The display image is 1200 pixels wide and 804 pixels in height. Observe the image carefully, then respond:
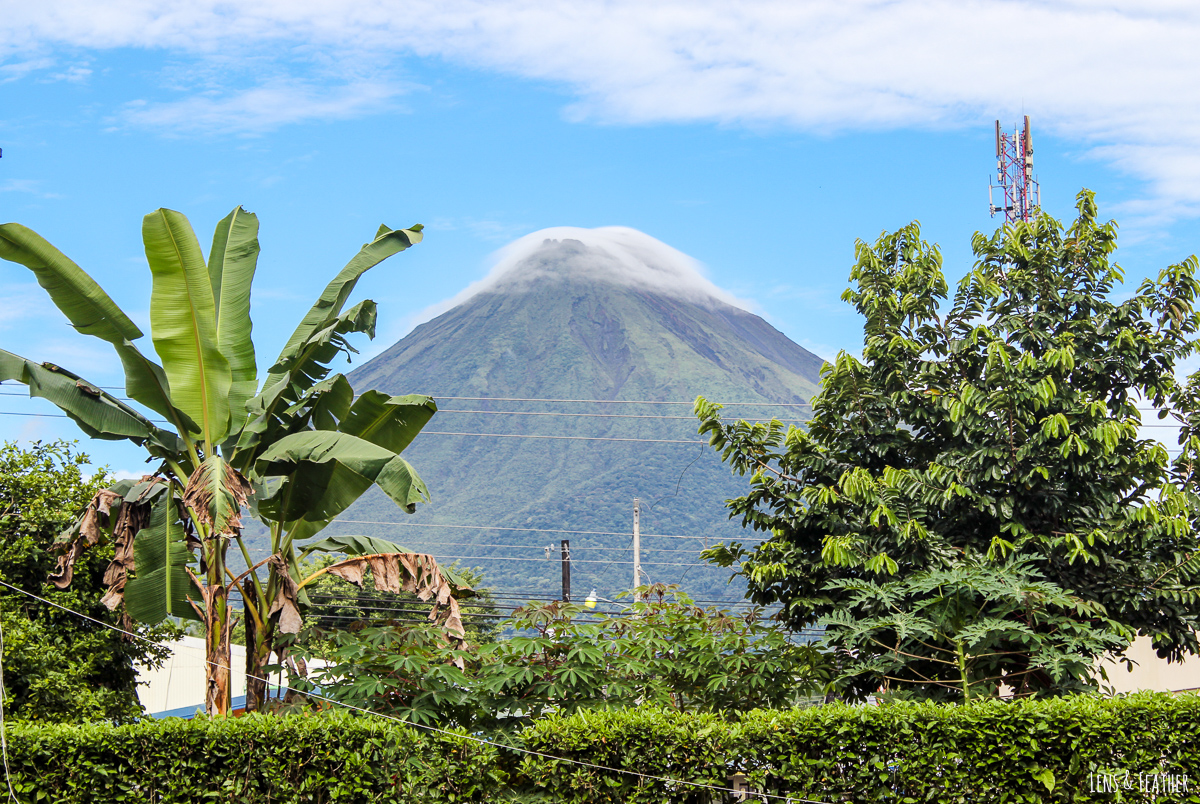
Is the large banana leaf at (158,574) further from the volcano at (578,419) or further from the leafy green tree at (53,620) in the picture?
the volcano at (578,419)

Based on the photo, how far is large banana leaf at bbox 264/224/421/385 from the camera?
8.46 meters

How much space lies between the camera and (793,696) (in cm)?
849

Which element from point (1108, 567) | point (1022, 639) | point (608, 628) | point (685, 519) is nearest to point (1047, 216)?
point (1108, 567)

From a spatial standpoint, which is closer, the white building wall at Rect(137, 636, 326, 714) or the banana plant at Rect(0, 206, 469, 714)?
the banana plant at Rect(0, 206, 469, 714)

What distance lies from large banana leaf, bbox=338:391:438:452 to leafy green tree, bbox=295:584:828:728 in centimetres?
172

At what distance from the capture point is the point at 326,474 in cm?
786

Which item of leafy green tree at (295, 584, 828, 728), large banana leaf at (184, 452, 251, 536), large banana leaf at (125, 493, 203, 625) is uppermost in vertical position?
large banana leaf at (184, 452, 251, 536)

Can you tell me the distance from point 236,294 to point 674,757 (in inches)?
206

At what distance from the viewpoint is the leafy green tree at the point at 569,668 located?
7457mm

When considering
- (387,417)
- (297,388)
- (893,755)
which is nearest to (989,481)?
(893,755)

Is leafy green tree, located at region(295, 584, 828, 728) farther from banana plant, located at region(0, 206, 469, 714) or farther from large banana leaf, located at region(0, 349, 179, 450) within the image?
large banana leaf, located at region(0, 349, 179, 450)

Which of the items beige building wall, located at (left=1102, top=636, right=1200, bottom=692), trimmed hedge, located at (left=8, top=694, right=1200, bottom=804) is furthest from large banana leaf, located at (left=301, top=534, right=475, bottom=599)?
beige building wall, located at (left=1102, top=636, right=1200, bottom=692)

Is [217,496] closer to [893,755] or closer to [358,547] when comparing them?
[358,547]

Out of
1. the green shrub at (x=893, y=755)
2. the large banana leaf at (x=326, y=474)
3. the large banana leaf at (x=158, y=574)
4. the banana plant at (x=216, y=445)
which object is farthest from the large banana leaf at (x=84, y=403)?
the green shrub at (x=893, y=755)
